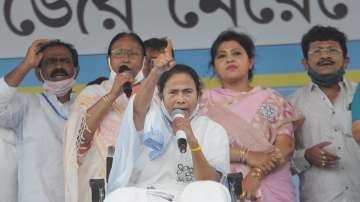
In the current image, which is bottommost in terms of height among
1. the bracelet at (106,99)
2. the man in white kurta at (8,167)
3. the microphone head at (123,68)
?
the man in white kurta at (8,167)

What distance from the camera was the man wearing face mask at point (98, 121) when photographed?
201 inches

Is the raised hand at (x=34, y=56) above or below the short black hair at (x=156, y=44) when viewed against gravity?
below

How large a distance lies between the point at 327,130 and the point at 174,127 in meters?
1.15

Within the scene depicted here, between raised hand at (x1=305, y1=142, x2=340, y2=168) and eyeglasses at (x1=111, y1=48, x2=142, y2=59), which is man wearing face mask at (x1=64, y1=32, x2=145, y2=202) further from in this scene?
raised hand at (x1=305, y1=142, x2=340, y2=168)

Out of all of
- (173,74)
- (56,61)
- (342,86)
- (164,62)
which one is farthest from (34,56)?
(342,86)

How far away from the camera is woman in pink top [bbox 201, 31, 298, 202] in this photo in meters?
5.15

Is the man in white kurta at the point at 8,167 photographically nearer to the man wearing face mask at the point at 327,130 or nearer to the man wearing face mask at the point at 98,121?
the man wearing face mask at the point at 98,121

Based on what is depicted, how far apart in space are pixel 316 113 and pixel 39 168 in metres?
1.52

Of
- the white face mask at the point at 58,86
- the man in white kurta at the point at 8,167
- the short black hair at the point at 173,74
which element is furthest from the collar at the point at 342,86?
the man in white kurta at the point at 8,167

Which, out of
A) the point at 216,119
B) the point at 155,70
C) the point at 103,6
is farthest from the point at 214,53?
the point at 103,6

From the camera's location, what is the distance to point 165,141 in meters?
4.81

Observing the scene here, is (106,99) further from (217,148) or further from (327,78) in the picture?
(327,78)

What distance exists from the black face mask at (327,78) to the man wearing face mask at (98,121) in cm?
96

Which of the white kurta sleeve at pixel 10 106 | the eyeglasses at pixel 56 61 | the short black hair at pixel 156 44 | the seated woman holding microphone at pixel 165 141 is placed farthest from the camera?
the short black hair at pixel 156 44
